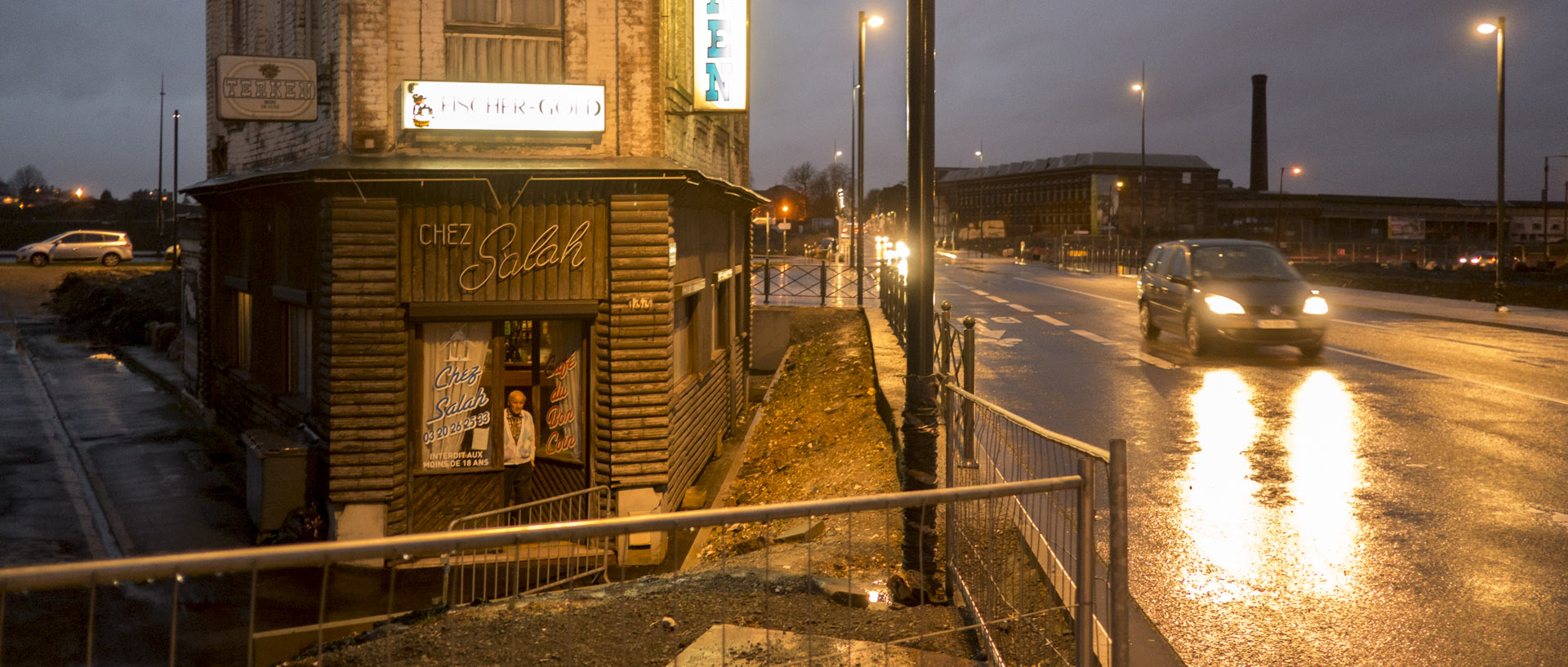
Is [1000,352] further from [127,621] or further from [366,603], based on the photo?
[127,621]

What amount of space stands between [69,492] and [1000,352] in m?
13.2

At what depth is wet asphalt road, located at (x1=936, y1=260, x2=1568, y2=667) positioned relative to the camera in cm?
575

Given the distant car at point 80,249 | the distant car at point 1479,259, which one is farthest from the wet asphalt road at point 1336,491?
the distant car at point 1479,259

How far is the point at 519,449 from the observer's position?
36.6 ft

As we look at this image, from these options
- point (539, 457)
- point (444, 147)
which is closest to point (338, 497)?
point (539, 457)

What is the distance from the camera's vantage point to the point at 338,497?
34.5 ft

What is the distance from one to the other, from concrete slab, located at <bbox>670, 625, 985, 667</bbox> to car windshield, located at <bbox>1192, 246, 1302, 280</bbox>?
14690 mm

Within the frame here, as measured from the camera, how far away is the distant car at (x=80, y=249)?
4947 cm

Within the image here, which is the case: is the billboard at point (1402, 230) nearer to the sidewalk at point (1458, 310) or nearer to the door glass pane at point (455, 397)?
the sidewalk at point (1458, 310)

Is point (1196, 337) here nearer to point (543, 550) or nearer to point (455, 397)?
point (543, 550)

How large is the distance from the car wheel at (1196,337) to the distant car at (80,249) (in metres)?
48.3

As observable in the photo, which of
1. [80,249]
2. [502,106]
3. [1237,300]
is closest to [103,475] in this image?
[502,106]

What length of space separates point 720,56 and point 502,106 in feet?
8.83

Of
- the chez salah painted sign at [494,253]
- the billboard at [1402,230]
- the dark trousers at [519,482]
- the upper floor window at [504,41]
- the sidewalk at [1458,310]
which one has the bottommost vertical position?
the dark trousers at [519,482]
